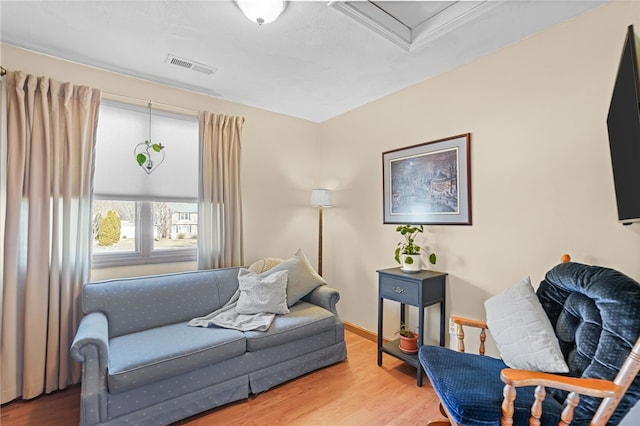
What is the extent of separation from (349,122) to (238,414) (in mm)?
2981

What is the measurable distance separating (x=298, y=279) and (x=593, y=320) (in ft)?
6.66

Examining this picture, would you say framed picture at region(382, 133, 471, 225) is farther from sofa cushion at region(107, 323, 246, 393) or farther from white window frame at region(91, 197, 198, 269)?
white window frame at region(91, 197, 198, 269)

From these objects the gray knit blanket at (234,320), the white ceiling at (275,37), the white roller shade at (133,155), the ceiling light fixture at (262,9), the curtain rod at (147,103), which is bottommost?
the gray knit blanket at (234,320)

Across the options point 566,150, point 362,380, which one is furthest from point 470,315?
point 566,150

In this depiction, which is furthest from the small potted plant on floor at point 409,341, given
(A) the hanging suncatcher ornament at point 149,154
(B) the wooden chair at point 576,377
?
(A) the hanging suncatcher ornament at point 149,154

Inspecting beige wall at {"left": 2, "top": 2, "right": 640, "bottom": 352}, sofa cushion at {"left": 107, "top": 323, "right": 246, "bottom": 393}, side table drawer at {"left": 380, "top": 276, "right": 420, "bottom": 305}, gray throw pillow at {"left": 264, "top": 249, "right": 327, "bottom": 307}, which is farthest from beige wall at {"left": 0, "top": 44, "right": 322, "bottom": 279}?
side table drawer at {"left": 380, "top": 276, "right": 420, "bottom": 305}

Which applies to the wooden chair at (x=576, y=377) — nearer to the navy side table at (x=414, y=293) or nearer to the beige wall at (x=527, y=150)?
the beige wall at (x=527, y=150)

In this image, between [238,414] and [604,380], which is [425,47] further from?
[238,414]

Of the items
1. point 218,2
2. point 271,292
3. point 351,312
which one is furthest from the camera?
point 351,312

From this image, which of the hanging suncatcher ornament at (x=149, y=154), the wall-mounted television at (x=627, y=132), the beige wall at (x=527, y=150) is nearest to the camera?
the wall-mounted television at (x=627, y=132)

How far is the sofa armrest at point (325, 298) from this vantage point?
2.74 m

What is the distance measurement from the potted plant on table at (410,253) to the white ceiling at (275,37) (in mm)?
1351

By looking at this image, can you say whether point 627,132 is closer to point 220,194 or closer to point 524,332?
point 524,332

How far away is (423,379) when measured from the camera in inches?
94.3
